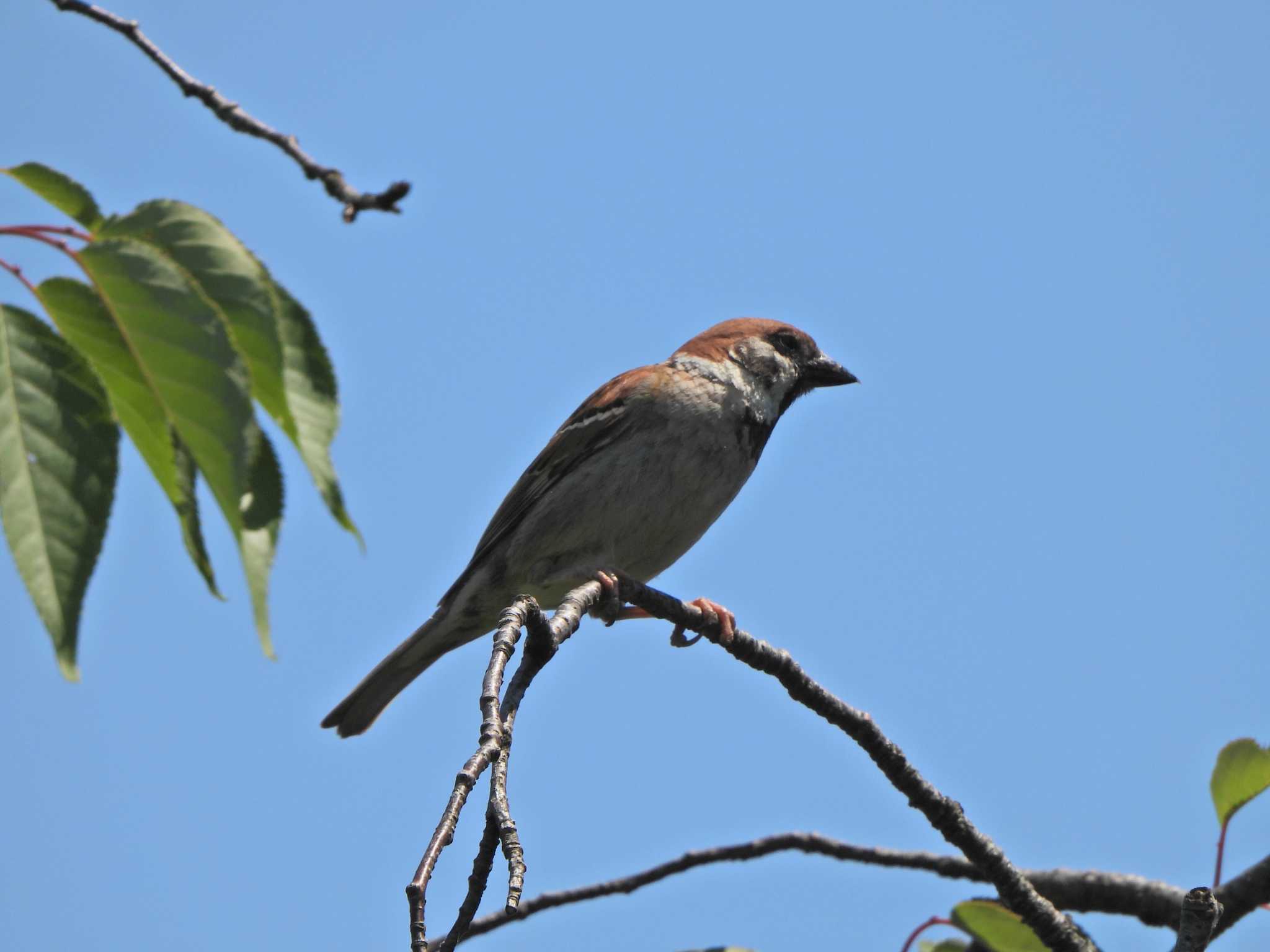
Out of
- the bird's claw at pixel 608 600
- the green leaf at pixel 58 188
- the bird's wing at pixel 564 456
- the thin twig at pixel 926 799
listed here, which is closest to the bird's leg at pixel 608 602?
the bird's claw at pixel 608 600

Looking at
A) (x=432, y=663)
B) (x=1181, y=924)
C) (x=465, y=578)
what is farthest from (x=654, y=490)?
(x=1181, y=924)

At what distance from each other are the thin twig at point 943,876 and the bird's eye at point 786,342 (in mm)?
3210

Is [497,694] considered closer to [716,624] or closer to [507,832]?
[507,832]

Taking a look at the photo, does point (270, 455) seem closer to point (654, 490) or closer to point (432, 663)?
point (654, 490)

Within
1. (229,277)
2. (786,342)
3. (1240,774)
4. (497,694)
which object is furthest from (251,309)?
(786,342)

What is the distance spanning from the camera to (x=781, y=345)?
271 inches

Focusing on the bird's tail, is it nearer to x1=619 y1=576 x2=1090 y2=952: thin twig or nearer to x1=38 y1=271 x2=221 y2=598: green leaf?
x1=619 y1=576 x2=1090 y2=952: thin twig

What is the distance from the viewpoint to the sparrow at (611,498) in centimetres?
575

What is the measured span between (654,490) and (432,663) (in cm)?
147

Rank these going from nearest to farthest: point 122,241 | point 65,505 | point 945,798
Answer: point 65,505 < point 122,241 < point 945,798

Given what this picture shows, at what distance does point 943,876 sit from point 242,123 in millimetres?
3223

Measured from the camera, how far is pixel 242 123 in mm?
2564

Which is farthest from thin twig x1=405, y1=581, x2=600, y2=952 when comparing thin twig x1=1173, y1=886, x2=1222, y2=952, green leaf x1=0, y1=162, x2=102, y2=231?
thin twig x1=1173, y1=886, x2=1222, y2=952

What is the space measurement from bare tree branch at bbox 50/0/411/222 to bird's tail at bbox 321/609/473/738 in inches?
144
